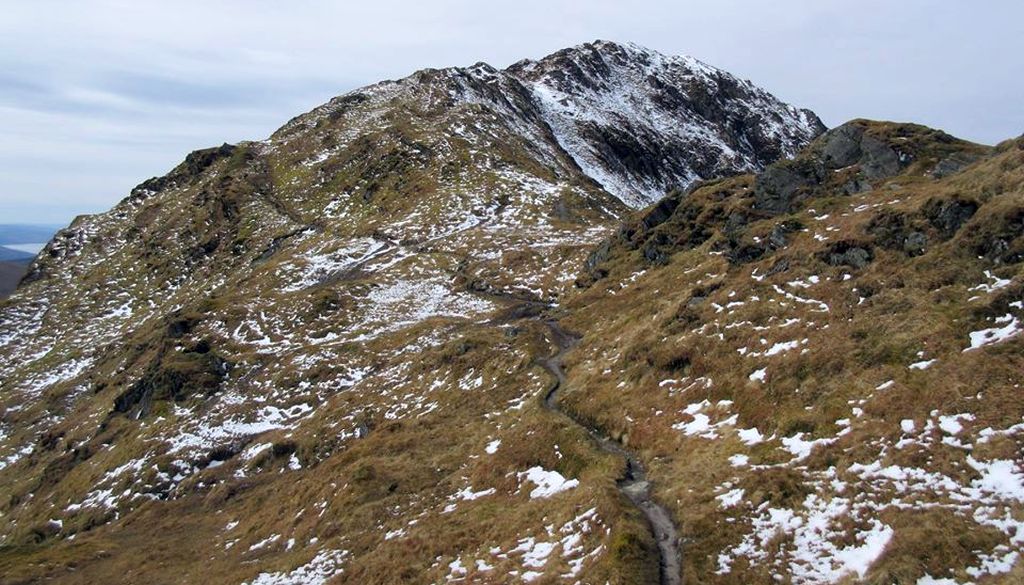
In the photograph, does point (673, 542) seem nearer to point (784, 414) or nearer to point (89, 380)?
point (784, 414)

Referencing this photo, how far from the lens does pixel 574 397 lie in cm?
3606

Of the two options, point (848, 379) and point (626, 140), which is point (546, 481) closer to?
point (848, 379)

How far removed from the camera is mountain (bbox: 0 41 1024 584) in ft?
63.1

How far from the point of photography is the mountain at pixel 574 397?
63.1 feet

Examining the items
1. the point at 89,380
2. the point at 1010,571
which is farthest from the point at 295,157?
the point at 1010,571

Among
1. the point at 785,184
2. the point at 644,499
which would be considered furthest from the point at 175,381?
the point at 785,184

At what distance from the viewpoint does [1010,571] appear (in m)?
14.3

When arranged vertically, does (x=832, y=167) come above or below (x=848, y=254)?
above

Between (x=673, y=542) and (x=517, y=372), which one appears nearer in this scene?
(x=673, y=542)

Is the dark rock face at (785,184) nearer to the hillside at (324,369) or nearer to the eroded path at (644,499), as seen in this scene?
the hillside at (324,369)

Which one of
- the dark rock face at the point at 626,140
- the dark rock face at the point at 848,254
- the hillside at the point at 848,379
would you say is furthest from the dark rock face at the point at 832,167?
the dark rock face at the point at 626,140

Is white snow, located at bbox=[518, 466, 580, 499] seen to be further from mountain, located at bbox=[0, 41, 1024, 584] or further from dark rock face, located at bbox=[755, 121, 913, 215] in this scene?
dark rock face, located at bbox=[755, 121, 913, 215]

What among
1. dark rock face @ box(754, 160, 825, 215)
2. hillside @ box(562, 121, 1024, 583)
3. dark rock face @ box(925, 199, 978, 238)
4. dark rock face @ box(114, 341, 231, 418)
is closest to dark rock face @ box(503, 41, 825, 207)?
dark rock face @ box(754, 160, 825, 215)

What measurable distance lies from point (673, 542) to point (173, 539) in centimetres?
3473
